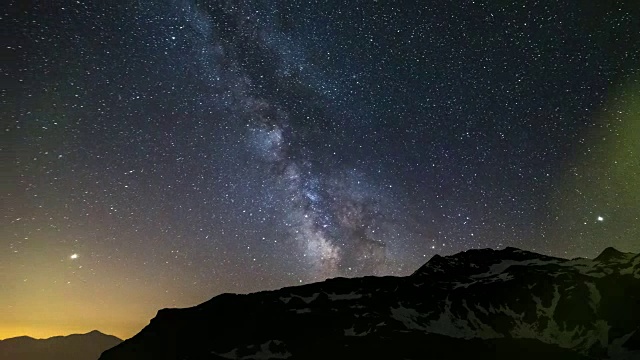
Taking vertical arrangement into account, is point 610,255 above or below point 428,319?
above

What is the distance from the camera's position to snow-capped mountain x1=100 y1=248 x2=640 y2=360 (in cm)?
10181

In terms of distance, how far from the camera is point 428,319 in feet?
405

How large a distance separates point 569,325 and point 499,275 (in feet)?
123

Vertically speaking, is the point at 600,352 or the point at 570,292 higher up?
the point at 570,292

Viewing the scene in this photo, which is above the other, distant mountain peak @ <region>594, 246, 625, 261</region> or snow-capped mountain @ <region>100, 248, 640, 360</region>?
distant mountain peak @ <region>594, 246, 625, 261</region>

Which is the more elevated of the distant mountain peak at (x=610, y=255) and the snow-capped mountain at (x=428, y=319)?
the distant mountain peak at (x=610, y=255)

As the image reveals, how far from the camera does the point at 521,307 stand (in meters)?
126

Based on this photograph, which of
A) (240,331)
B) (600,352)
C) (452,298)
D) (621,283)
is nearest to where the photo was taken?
(600,352)

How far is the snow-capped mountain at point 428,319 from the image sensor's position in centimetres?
10181

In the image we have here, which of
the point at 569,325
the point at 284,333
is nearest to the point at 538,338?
the point at 569,325

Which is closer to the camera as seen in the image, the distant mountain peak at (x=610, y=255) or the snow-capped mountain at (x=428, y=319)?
the snow-capped mountain at (x=428, y=319)

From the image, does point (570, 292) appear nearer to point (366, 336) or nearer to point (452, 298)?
point (452, 298)

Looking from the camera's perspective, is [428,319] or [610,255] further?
[610,255]

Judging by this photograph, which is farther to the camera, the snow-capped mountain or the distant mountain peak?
the distant mountain peak
